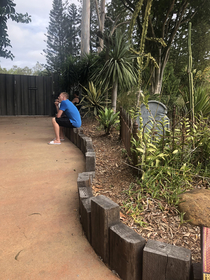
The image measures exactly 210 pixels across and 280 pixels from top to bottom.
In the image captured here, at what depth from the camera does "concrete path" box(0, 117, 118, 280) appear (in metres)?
1.56

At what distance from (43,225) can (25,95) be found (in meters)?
10.3

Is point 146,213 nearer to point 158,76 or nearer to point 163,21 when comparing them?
point 158,76

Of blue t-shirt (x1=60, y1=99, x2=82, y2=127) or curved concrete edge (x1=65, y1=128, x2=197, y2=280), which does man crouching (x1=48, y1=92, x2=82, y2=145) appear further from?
curved concrete edge (x1=65, y1=128, x2=197, y2=280)

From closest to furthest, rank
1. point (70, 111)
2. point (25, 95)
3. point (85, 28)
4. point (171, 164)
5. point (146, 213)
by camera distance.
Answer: point (146, 213)
point (171, 164)
point (70, 111)
point (25, 95)
point (85, 28)

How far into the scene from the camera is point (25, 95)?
11242 mm

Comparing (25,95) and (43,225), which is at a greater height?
(25,95)

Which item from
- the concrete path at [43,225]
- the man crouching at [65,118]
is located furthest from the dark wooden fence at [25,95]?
the concrete path at [43,225]

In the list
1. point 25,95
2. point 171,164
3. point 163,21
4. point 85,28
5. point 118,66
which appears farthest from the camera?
point 85,28

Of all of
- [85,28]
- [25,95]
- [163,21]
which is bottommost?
[25,95]

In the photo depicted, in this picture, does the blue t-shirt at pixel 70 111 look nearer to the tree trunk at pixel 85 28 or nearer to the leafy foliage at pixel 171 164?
the leafy foliage at pixel 171 164

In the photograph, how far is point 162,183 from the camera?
239 centimetres

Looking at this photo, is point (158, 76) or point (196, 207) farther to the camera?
point (158, 76)

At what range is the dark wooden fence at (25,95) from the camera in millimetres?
10953

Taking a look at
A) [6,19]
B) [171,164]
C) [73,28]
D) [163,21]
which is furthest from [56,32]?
[171,164]
